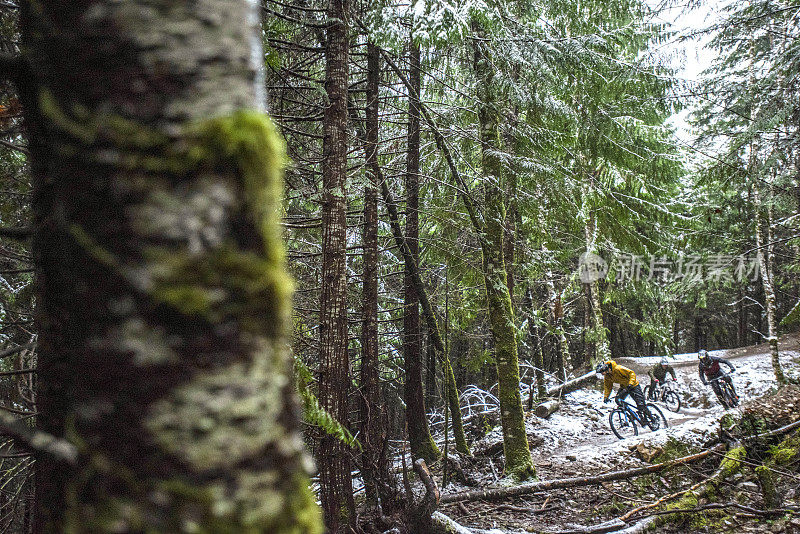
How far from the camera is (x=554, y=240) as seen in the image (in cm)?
1255

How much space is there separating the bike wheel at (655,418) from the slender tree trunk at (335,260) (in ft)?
30.0

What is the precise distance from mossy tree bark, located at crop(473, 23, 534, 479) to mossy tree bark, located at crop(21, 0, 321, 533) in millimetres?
7546

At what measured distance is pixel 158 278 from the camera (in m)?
0.60

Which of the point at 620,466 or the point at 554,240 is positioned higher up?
the point at 554,240

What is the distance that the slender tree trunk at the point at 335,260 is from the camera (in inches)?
203

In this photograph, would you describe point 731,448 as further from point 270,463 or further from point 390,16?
point 270,463

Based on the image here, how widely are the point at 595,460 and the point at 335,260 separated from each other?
7.49 m

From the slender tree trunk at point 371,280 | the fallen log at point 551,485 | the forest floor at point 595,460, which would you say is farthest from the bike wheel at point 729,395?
the slender tree trunk at point 371,280

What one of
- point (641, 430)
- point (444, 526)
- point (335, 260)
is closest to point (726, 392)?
point (641, 430)

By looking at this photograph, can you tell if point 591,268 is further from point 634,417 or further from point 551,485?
point 551,485

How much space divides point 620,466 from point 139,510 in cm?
1042

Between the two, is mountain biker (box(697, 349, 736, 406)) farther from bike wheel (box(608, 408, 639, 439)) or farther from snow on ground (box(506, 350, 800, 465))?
bike wheel (box(608, 408, 639, 439))

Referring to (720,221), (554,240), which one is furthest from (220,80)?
(720,221)

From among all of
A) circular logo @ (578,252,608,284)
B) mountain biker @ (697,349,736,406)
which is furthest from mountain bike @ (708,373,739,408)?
circular logo @ (578,252,608,284)
